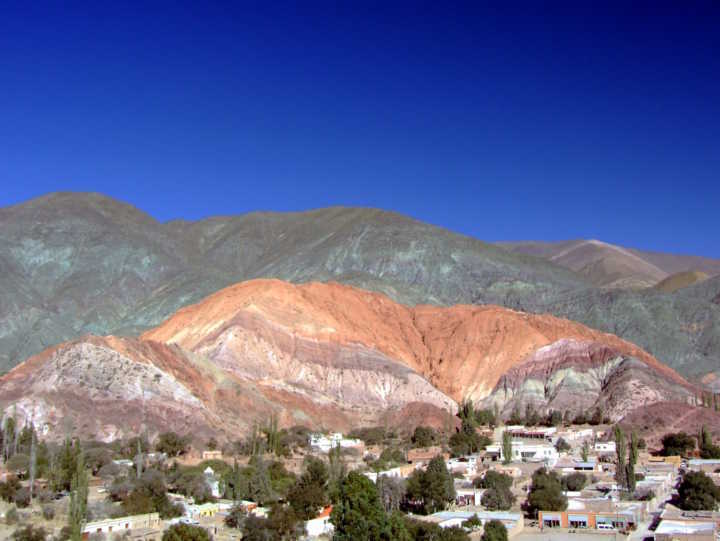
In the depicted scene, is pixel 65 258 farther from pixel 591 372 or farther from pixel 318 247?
pixel 591 372

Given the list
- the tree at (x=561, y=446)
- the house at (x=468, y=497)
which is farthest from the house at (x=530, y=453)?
the house at (x=468, y=497)

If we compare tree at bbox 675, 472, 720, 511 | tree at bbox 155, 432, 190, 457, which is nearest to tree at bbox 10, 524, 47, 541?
tree at bbox 155, 432, 190, 457

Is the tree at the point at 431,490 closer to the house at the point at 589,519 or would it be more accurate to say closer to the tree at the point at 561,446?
the house at the point at 589,519

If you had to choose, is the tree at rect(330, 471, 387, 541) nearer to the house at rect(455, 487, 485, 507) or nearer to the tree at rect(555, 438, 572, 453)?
the house at rect(455, 487, 485, 507)

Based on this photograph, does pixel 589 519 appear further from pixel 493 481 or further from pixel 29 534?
pixel 29 534

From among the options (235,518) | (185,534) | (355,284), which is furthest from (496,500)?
(355,284)

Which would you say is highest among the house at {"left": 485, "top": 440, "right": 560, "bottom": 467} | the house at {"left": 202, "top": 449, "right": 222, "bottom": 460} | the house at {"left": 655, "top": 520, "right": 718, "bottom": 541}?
the house at {"left": 202, "top": 449, "right": 222, "bottom": 460}
